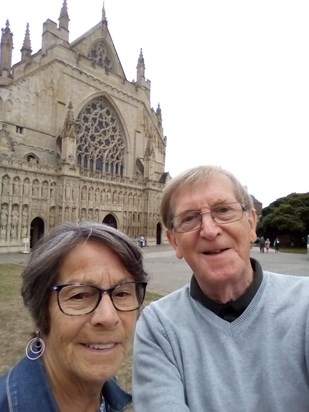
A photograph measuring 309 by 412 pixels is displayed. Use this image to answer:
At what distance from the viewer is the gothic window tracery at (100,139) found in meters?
29.8

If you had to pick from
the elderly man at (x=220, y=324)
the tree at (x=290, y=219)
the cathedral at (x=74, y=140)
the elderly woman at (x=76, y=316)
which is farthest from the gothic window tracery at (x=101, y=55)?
the elderly woman at (x=76, y=316)

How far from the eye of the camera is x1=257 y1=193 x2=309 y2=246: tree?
3503 cm

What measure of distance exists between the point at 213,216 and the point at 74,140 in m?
26.3

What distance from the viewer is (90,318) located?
1.39 meters

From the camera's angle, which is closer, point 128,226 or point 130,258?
point 130,258

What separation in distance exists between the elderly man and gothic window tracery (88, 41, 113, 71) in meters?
35.0

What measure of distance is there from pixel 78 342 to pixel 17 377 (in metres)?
0.27

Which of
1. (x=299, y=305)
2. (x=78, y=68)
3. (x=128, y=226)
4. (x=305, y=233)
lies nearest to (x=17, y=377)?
(x=299, y=305)

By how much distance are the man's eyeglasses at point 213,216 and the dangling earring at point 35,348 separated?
2.93 ft

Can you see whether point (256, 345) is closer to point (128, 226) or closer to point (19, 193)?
point (19, 193)

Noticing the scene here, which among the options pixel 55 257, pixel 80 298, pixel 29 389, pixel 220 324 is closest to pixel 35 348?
pixel 29 389

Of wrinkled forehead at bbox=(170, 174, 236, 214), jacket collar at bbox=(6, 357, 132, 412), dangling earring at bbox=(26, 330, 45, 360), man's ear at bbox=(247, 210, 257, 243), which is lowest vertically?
jacket collar at bbox=(6, 357, 132, 412)

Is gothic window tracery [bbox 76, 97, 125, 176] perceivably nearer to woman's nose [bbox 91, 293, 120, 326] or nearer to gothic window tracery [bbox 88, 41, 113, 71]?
gothic window tracery [bbox 88, 41, 113, 71]

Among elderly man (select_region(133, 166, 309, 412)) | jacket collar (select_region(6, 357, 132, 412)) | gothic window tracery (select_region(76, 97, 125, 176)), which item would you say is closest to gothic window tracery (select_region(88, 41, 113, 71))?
gothic window tracery (select_region(76, 97, 125, 176))
